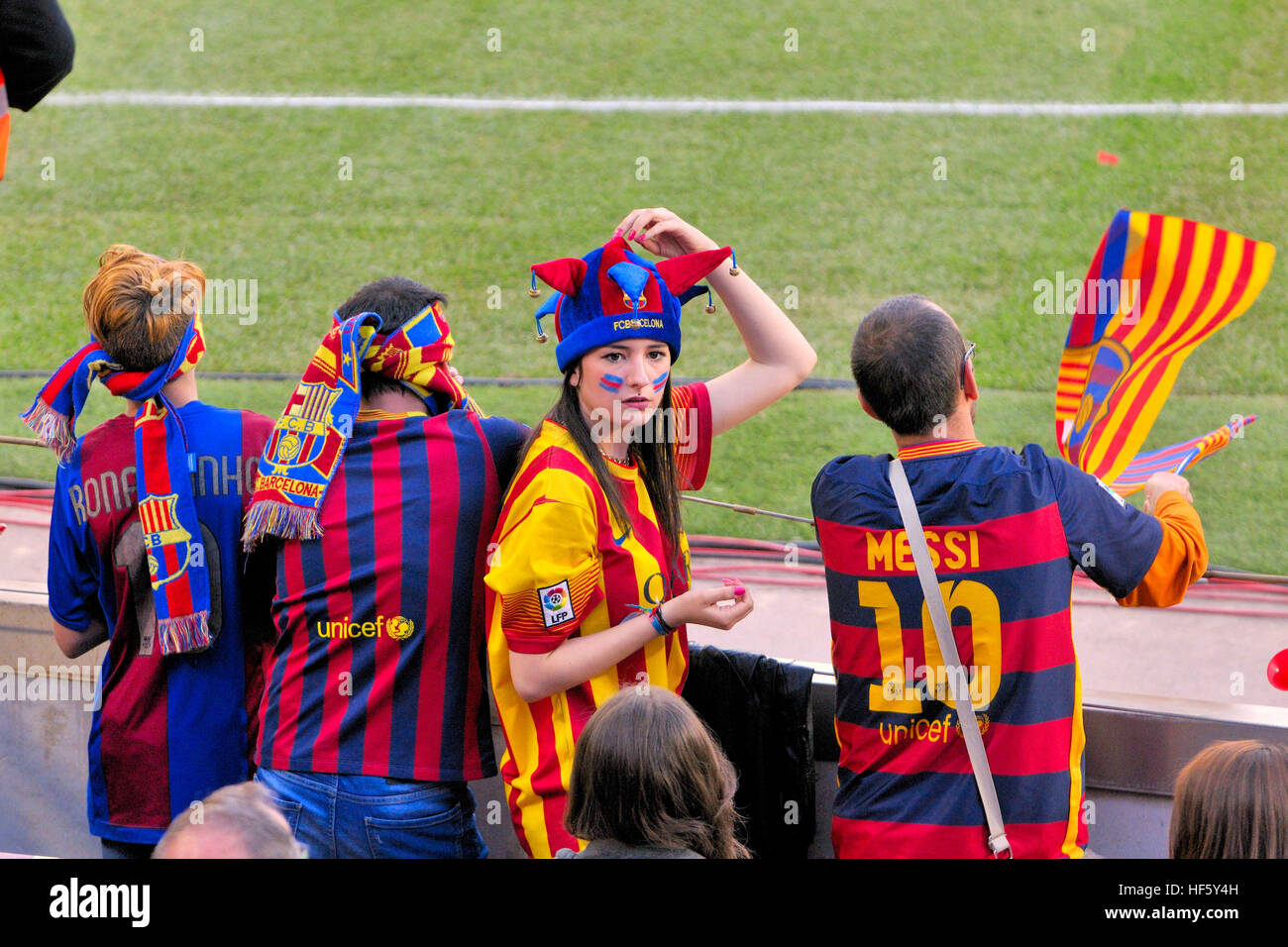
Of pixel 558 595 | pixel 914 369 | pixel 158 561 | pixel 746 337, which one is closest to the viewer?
pixel 558 595

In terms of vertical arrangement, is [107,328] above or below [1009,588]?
above

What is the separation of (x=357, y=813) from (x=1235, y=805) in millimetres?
1420

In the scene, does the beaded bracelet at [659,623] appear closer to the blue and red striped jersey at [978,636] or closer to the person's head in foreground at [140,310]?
the blue and red striped jersey at [978,636]

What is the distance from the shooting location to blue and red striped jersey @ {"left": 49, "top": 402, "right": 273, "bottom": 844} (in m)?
2.65

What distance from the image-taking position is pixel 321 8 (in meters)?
12.0

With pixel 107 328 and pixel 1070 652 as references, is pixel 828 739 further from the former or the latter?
pixel 107 328

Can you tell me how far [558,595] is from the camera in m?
2.22

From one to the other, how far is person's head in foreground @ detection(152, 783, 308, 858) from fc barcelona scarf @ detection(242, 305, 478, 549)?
550 mm

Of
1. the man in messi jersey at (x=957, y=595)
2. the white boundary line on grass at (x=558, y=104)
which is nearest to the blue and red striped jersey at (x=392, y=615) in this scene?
the man in messi jersey at (x=957, y=595)

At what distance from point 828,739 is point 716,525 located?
3.06 m

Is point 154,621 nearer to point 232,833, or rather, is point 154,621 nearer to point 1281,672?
point 232,833

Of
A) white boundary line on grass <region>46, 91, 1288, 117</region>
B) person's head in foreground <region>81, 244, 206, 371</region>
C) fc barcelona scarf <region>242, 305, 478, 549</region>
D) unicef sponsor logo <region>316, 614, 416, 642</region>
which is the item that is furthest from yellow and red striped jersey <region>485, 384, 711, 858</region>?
white boundary line on grass <region>46, 91, 1288, 117</region>

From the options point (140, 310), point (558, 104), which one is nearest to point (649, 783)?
point (140, 310)
